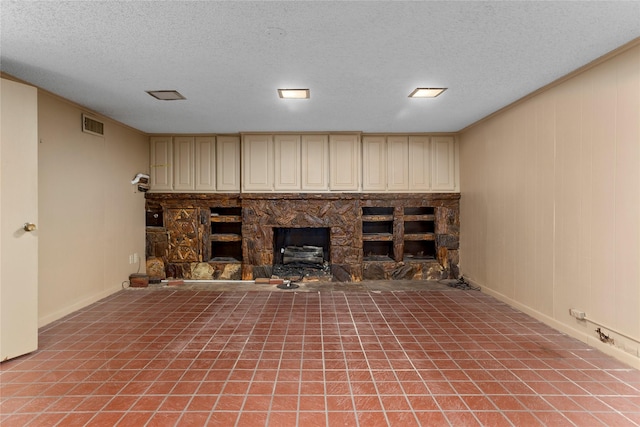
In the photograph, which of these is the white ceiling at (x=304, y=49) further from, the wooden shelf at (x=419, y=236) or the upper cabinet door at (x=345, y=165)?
the wooden shelf at (x=419, y=236)

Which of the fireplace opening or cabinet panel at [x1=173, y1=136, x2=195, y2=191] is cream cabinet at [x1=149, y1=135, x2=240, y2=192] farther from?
the fireplace opening

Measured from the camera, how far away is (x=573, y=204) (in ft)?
9.82

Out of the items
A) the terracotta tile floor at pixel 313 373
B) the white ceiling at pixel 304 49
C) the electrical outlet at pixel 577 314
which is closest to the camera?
the terracotta tile floor at pixel 313 373

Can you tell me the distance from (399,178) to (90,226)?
181 inches

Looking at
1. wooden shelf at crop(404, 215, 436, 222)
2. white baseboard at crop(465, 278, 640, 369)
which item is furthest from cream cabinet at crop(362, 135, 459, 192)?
white baseboard at crop(465, 278, 640, 369)

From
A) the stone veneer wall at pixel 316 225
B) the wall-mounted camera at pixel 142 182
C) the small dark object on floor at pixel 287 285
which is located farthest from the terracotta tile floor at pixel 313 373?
the wall-mounted camera at pixel 142 182

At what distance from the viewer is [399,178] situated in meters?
5.46

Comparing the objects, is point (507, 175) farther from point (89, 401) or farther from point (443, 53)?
point (89, 401)

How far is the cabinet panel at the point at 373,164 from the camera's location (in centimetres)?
541

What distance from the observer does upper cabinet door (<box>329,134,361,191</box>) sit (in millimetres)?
5355

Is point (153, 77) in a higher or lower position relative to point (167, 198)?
higher

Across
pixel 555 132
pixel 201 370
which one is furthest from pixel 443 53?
pixel 201 370

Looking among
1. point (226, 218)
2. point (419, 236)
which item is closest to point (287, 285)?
point (226, 218)

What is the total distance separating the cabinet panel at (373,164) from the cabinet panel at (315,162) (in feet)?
2.14
